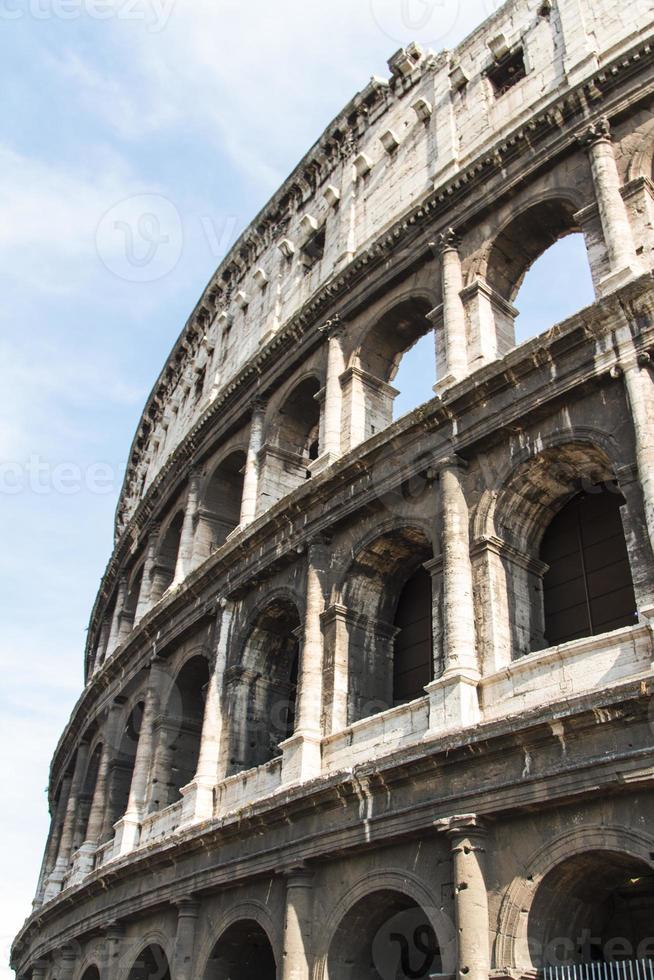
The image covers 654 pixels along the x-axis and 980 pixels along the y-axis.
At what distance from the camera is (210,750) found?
46.9 ft

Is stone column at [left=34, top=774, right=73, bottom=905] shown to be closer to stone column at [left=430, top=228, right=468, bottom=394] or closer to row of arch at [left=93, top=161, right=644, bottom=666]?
row of arch at [left=93, top=161, right=644, bottom=666]

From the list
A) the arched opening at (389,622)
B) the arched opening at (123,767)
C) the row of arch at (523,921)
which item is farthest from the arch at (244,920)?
the arched opening at (123,767)

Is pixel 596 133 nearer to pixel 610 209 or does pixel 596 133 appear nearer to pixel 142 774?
pixel 610 209

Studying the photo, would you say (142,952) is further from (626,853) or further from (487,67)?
(487,67)

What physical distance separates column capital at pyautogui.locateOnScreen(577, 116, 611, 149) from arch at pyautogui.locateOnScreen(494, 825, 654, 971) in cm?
911

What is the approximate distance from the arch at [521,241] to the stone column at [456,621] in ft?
12.4

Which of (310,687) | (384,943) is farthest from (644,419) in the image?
(384,943)

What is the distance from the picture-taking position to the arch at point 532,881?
8445 mm

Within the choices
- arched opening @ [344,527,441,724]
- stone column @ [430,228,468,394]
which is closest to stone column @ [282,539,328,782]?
arched opening @ [344,527,441,724]

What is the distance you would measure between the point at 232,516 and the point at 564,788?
1199cm

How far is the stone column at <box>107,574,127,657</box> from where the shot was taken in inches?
900

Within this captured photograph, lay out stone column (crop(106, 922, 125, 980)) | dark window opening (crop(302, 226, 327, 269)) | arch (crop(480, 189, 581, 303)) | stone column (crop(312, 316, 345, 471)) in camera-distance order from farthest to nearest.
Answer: dark window opening (crop(302, 226, 327, 269)), stone column (crop(312, 316, 345, 471)), stone column (crop(106, 922, 125, 980)), arch (crop(480, 189, 581, 303))

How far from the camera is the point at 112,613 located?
1001 inches

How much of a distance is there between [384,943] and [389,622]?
13.7 ft
